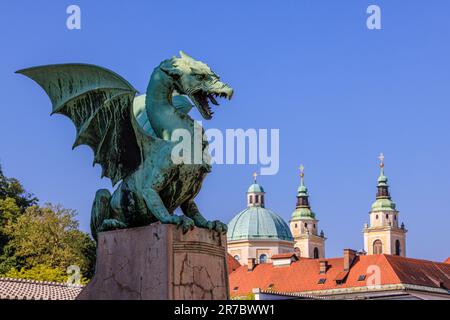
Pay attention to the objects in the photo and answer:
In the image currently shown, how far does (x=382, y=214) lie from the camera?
140000mm

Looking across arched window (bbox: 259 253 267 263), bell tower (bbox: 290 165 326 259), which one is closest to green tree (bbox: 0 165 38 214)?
arched window (bbox: 259 253 267 263)

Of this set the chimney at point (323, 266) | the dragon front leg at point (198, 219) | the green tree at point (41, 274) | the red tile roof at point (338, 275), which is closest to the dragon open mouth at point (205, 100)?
the dragon front leg at point (198, 219)

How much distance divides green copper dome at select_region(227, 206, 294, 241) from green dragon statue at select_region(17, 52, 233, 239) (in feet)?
334

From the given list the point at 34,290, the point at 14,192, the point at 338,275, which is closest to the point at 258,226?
the point at 338,275

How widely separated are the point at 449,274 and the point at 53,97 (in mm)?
78592

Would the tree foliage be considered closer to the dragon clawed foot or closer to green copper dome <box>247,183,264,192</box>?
the dragon clawed foot

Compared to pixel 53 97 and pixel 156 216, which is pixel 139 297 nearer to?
pixel 156 216

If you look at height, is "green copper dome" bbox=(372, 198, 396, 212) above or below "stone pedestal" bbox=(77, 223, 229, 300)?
above

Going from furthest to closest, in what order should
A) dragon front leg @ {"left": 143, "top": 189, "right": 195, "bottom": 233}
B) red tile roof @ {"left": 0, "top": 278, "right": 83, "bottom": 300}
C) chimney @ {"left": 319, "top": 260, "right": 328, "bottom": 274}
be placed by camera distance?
1. chimney @ {"left": 319, "top": 260, "right": 328, "bottom": 274}
2. red tile roof @ {"left": 0, "top": 278, "right": 83, "bottom": 300}
3. dragon front leg @ {"left": 143, "top": 189, "right": 195, "bottom": 233}

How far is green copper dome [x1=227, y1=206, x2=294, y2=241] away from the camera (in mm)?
117438

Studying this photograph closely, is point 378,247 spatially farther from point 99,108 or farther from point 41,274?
point 99,108

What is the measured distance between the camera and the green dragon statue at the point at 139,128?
14.5 metres

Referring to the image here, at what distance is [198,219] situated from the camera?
14.8 m
